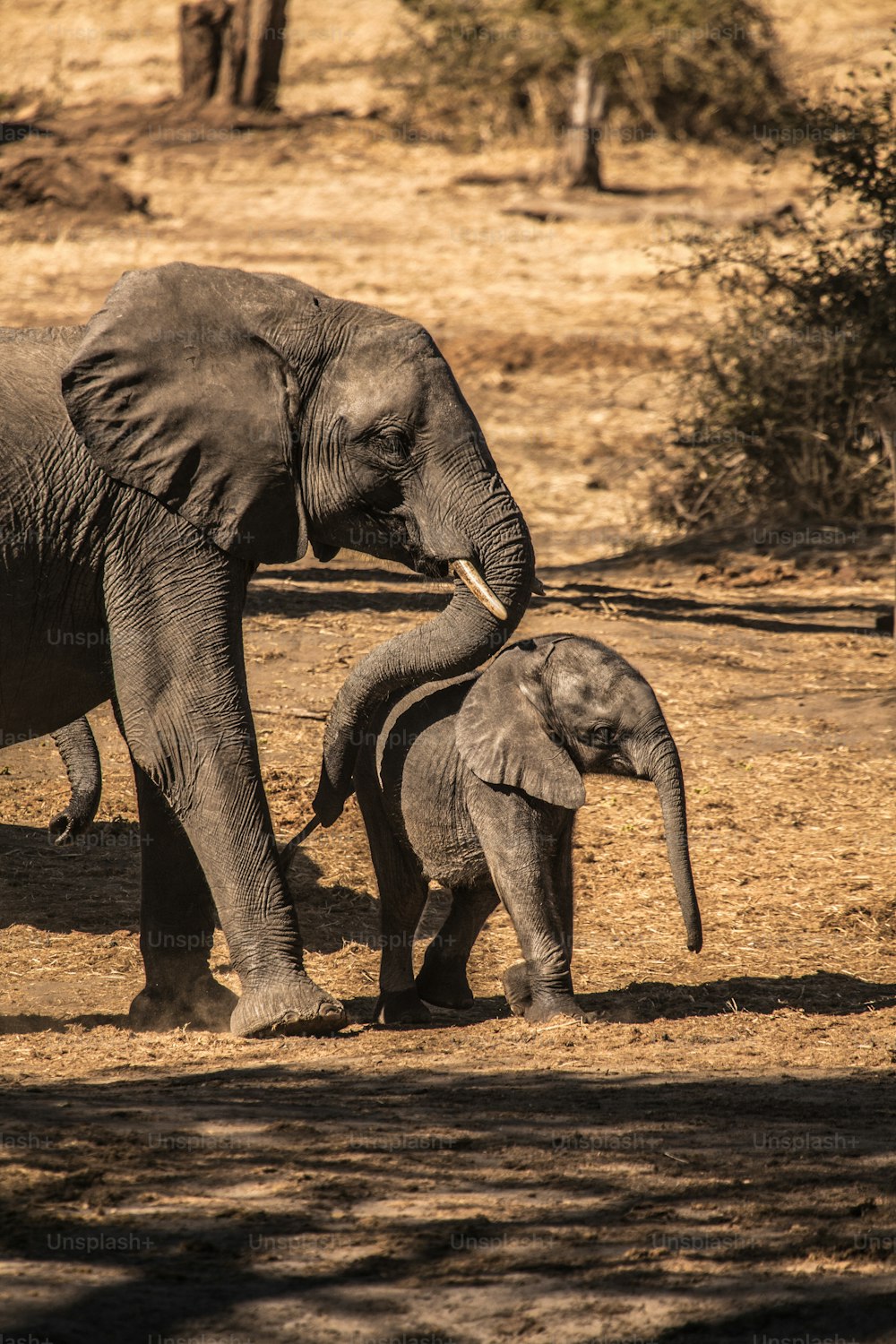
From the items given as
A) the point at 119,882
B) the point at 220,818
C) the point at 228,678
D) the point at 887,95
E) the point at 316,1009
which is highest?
the point at 887,95

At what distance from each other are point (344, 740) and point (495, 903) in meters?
0.94

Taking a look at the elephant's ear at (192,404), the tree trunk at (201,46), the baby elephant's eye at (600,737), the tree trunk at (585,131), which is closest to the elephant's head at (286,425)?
the elephant's ear at (192,404)

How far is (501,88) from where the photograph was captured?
94.4ft

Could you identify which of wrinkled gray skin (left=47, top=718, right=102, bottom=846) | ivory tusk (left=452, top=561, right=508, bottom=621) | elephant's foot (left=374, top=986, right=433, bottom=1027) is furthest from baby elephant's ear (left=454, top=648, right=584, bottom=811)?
wrinkled gray skin (left=47, top=718, right=102, bottom=846)

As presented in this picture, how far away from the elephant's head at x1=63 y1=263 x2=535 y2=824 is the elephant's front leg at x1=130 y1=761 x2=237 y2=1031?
135 centimetres

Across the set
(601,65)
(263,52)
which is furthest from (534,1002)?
(263,52)

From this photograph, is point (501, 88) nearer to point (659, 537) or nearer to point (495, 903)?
point (659, 537)

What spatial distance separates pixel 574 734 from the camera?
20.8 feet

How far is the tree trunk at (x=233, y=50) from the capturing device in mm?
28516

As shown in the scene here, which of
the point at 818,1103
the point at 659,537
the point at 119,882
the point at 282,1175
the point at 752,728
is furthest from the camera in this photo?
the point at 659,537

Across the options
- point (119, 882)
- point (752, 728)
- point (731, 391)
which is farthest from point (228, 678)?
point (731, 391)

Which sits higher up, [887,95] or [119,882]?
[887,95]

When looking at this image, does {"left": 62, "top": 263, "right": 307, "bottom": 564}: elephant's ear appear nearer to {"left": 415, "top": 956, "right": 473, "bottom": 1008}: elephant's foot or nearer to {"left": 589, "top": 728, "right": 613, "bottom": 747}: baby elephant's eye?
{"left": 589, "top": 728, "right": 613, "bottom": 747}: baby elephant's eye

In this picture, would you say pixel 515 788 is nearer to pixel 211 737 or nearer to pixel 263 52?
pixel 211 737
